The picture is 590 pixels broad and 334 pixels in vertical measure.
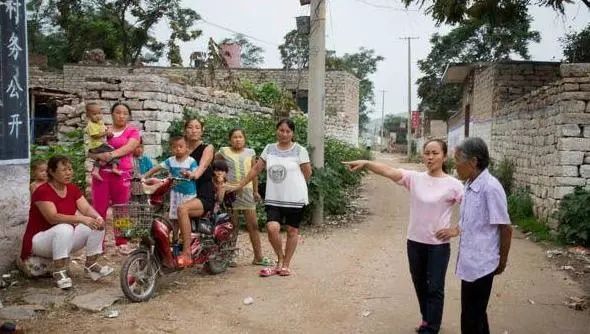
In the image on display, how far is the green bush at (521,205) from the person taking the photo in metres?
9.72

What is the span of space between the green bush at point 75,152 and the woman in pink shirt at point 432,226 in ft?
17.9

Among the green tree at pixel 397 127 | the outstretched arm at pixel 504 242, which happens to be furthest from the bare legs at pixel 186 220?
the green tree at pixel 397 127

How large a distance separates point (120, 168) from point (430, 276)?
11.5 ft

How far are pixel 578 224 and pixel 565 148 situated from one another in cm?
119

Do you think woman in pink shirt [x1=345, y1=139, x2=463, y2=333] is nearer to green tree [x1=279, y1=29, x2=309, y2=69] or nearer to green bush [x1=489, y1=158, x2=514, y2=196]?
green bush [x1=489, y1=158, x2=514, y2=196]

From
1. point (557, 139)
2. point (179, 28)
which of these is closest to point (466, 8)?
point (557, 139)

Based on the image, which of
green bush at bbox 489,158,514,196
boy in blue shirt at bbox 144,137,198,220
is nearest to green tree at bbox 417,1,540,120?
green bush at bbox 489,158,514,196

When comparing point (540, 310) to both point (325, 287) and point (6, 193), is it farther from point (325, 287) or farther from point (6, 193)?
point (6, 193)

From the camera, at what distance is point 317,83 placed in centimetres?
903

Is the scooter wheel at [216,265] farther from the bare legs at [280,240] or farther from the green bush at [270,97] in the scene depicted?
the green bush at [270,97]

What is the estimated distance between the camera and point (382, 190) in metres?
15.3

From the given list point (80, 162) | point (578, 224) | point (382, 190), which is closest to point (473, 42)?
point (382, 190)

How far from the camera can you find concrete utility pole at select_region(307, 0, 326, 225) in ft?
29.1

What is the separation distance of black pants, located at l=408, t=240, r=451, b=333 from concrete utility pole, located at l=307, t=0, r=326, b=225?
196 inches
